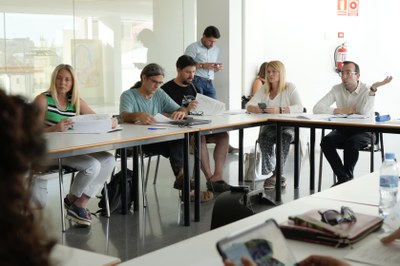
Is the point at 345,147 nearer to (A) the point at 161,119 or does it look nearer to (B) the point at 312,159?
(B) the point at 312,159

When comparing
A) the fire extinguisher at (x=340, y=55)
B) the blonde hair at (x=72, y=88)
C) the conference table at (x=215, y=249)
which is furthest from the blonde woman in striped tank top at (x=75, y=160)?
the fire extinguisher at (x=340, y=55)

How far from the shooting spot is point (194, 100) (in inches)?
223

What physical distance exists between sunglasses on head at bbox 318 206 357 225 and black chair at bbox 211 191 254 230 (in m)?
0.46

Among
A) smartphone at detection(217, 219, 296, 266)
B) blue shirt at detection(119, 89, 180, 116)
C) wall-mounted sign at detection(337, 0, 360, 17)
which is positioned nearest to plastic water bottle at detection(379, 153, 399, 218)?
smartphone at detection(217, 219, 296, 266)

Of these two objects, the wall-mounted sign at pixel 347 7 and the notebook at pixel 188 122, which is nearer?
the notebook at pixel 188 122

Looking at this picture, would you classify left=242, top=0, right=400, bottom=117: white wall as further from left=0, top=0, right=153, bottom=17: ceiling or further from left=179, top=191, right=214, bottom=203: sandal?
left=179, top=191, right=214, bottom=203: sandal

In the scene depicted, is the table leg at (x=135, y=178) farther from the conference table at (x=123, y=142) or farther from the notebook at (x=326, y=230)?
the notebook at (x=326, y=230)

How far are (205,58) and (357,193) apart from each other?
16.7 feet

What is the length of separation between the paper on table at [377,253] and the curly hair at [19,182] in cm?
121

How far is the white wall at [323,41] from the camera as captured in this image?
30.3 feet

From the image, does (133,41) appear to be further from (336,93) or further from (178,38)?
(336,93)

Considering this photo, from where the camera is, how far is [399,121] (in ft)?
16.9

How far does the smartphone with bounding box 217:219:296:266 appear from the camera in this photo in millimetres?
1230

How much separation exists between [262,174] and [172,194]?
1.03 meters
